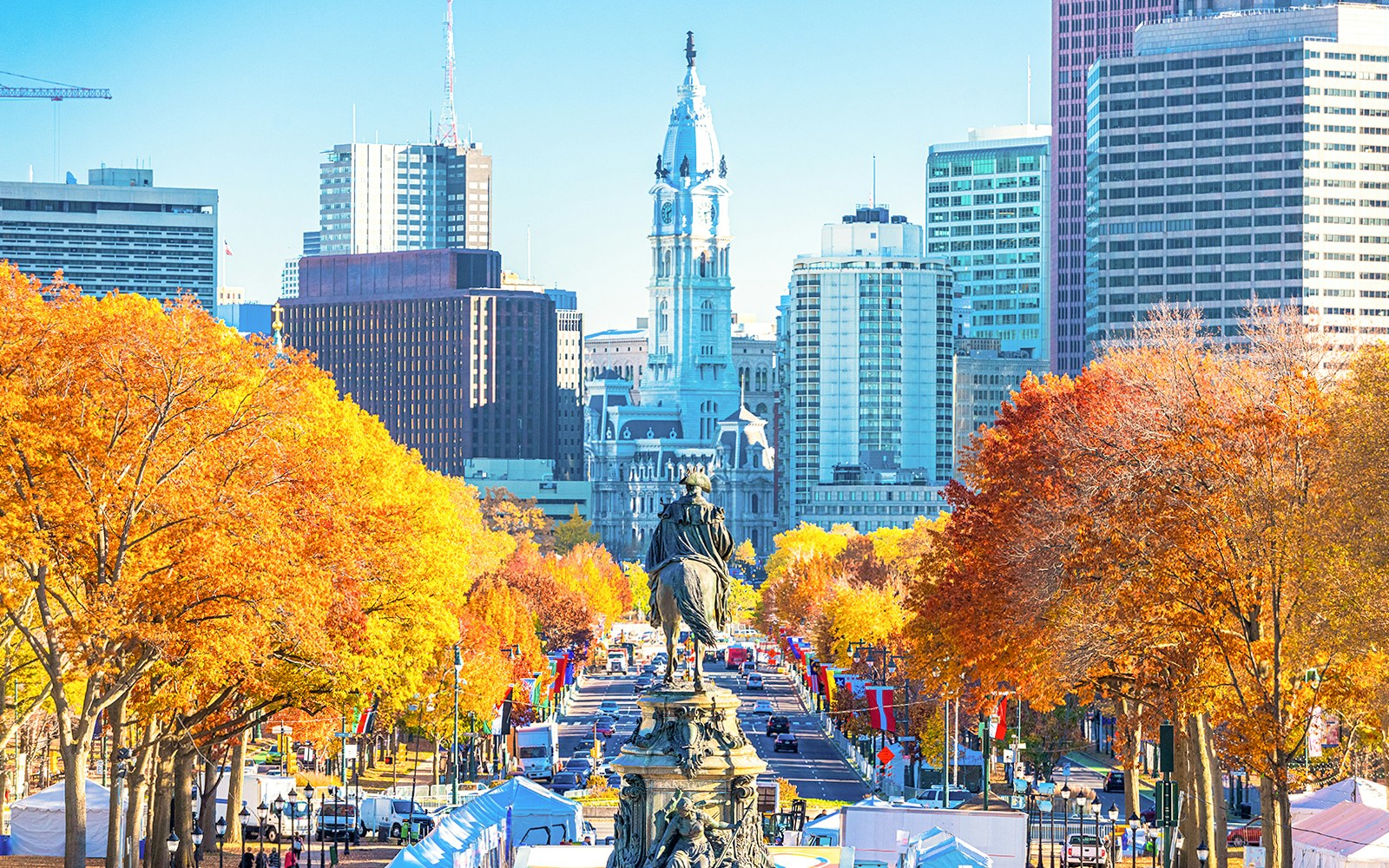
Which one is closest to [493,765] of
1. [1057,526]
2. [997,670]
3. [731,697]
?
[997,670]

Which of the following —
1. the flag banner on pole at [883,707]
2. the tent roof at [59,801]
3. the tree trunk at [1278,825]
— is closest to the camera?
the tree trunk at [1278,825]

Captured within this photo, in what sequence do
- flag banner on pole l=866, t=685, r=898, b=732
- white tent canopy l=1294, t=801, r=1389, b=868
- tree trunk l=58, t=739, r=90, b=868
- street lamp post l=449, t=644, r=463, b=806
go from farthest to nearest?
flag banner on pole l=866, t=685, r=898, b=732 < street lamp post l=449, t=644, r=463, b=806 < white tent canopy l=1294, t=801, r=1389, b=868 < tree trunk l=58, t=739, r=90, b=868

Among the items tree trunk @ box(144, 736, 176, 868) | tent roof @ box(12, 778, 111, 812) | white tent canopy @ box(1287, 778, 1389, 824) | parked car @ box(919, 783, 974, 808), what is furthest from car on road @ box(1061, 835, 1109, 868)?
tent roof @ box(12, 778, 111, 812)

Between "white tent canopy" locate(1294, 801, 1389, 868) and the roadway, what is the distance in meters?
21.9

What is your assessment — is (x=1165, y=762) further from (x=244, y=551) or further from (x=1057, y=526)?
(x=244, y=551)

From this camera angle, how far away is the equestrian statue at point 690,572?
36000 millimetres

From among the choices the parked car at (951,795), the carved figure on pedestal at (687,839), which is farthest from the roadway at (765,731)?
the carved figure on pedestal at (687,839)

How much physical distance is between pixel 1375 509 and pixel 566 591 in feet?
391

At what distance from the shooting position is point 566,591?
16650 cm

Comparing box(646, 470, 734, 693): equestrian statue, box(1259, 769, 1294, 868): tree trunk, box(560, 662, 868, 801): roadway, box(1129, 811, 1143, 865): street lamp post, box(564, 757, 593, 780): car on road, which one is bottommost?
box(560, 662, 868, 801): roadway

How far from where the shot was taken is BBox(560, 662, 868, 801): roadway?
99.2 metres

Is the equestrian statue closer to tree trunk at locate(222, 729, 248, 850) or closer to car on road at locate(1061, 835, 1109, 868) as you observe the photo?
car on road at locate(1061, 835, 1109, 868)

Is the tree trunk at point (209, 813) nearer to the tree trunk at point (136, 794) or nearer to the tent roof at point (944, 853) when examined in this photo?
the tree trunk at point (136, 794)

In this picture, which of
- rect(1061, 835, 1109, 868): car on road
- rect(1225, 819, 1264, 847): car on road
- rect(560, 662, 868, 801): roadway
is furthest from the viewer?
rect(560, 662, 868, 801): roadway
